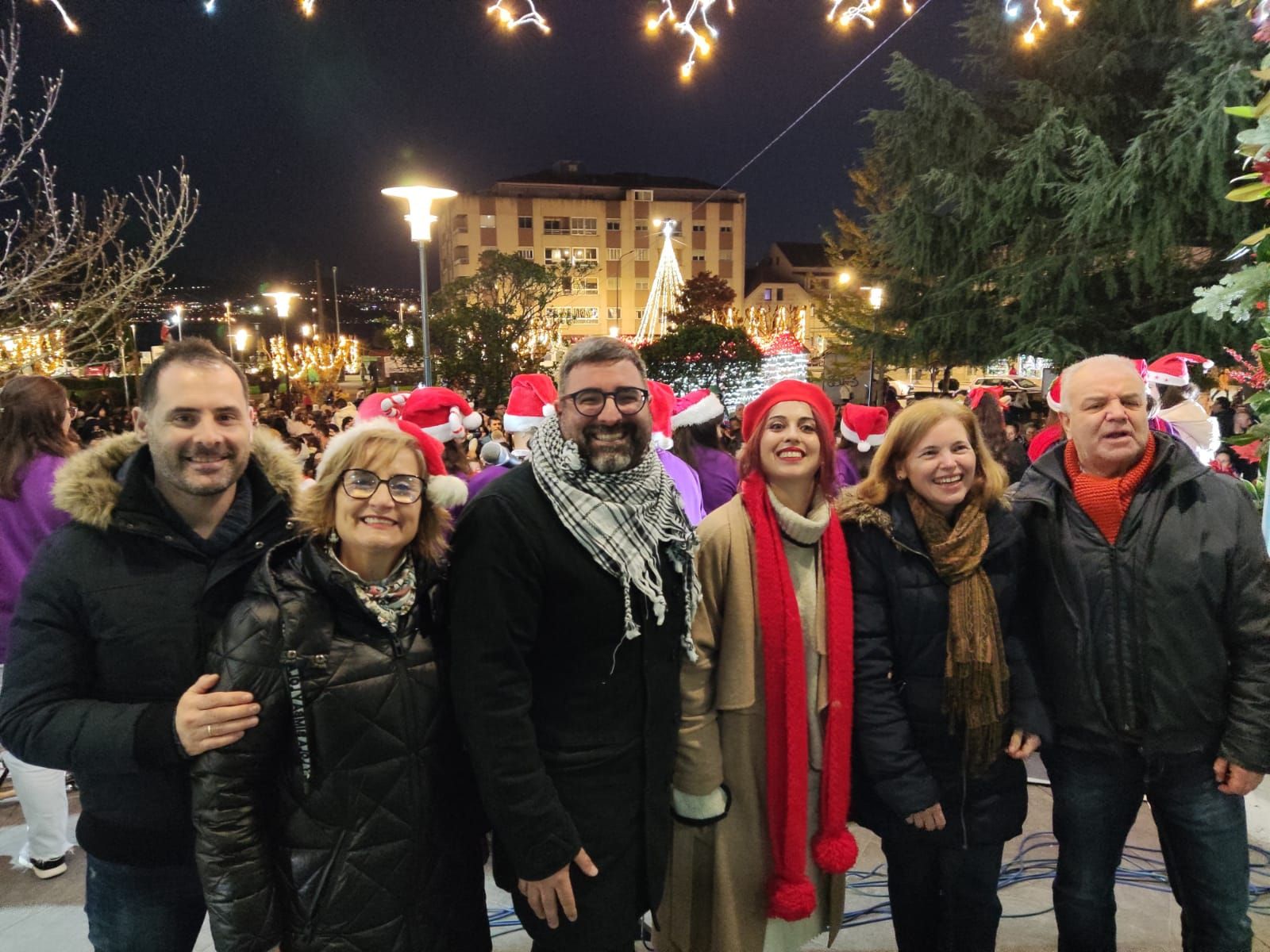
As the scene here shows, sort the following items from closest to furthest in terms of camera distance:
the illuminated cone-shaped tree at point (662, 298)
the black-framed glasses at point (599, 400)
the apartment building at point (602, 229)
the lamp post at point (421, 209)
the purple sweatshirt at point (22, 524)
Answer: the black-framed glasses at point (599, 400)
the purple sweatshirt at point (22, 524)
the lamp post at point (421, 209)
the illuminated cone-shaped tree at point (662, 298)
the apartment building at point (602, 229)

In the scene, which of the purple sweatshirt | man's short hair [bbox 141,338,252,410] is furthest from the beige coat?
the purple sweatshirt

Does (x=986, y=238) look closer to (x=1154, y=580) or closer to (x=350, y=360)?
(x=1154, y=580)

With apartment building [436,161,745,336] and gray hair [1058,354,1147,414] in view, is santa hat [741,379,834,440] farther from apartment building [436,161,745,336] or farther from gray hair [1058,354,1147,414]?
apartment building [436,161,745,336]

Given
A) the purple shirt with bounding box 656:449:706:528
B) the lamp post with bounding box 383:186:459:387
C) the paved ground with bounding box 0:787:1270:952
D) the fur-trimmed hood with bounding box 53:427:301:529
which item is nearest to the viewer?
the fur-trimmed hood with bounding box 53:427:301:529

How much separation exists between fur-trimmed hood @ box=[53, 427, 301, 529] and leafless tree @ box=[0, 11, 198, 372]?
4.74m

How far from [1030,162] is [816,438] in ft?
46.3

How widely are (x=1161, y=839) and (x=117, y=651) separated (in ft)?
10.3

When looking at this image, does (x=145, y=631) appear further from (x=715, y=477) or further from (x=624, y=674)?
(x=715, y=477)

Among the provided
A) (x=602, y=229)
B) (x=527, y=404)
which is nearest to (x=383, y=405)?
(x=527, y=404)

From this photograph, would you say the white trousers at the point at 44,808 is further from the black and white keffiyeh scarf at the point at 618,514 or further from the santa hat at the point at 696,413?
the santa hat at the point at 696,413

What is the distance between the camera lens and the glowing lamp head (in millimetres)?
7586

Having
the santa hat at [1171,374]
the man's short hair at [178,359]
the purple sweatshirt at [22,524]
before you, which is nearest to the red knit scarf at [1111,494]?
the man's short hair at [178,359]

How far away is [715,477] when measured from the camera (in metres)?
5.04

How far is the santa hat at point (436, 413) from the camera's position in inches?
188
